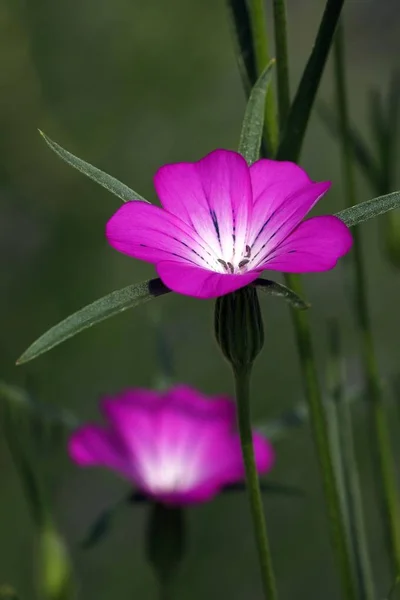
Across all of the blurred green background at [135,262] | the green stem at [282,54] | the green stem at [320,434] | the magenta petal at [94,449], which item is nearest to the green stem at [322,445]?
the green stem at [320,434]

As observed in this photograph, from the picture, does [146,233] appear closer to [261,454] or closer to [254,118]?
[254,118]

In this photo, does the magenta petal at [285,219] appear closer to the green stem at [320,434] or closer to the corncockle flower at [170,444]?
the green stem at [320,434]

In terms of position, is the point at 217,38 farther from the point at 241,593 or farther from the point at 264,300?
the point at 241,593

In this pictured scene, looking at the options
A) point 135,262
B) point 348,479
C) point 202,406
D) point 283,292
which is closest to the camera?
point 283,292

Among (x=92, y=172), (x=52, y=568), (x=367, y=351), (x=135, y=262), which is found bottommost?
(x=52, y=568)

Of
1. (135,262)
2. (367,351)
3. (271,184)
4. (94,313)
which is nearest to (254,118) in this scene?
(271,184)

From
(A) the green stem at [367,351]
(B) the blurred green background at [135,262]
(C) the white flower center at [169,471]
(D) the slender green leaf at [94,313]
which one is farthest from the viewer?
(B) the blurred green background at [135,262]

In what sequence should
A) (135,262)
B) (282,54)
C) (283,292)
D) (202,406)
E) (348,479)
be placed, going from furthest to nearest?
1. (135,262)
2. (202,406)
3. (348,479)
4. (282,54)
5. (283,292)
